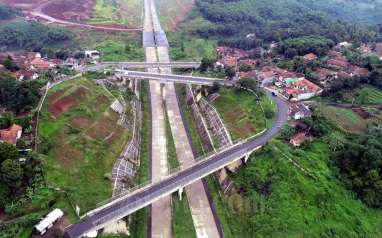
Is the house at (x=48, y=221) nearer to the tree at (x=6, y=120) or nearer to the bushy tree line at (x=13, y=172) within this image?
the bushy tree line at (x=13, y=172)

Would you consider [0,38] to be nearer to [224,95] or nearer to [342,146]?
[224,95]

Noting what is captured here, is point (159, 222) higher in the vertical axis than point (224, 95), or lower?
lower

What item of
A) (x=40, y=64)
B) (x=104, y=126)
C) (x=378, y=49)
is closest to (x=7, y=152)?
(x=104, y=126)

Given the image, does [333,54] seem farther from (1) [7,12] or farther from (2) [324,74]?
(1) [7,12]

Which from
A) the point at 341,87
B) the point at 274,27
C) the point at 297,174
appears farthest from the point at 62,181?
the point at 274,27

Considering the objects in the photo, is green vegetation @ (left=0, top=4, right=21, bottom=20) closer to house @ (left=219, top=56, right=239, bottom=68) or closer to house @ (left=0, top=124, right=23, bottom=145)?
house @ (left=219, top=56, right=239, bottom=68)

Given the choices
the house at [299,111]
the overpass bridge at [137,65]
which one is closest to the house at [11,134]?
the overpass bridge at [137,65]
